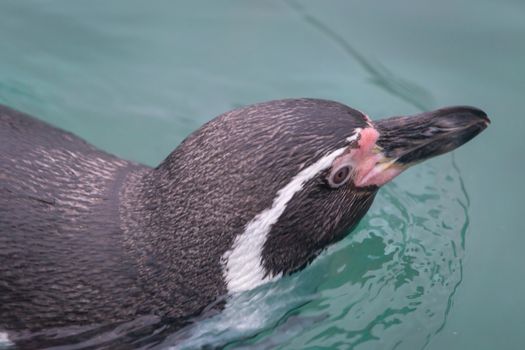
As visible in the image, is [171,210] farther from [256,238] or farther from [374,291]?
[374,291]

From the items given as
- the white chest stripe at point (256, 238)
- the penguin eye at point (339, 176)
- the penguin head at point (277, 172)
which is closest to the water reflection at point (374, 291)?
the white chest stripe at point (256, 238)

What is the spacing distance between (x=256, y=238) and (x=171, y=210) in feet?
1.14

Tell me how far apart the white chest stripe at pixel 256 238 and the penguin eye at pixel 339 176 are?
8 cm

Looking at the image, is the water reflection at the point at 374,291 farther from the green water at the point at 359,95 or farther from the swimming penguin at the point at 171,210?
the swimming penguin at the point at 171,210

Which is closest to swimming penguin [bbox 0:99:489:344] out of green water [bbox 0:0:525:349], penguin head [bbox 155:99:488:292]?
penguin head [bbox 155:99:488:292]

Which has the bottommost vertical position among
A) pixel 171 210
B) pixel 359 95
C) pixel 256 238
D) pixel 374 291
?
pixel 374 291

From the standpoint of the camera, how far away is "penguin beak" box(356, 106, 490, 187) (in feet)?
12.7

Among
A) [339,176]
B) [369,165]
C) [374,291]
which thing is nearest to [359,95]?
[374,291]

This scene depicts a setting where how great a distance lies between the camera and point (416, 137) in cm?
391

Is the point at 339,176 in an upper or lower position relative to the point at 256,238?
upper

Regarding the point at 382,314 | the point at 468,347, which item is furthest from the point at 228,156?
the point at 468,347

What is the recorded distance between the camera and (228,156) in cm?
350

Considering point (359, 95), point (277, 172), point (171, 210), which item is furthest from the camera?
point (359, 95)

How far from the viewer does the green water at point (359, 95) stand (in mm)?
4480
